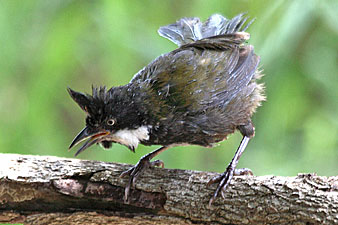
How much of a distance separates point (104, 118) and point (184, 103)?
23.7 inches

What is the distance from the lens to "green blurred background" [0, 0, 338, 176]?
411 centimetres

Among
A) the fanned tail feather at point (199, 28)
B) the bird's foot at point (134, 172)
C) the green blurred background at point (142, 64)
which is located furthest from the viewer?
the fanned tail feather at point (199, 28)

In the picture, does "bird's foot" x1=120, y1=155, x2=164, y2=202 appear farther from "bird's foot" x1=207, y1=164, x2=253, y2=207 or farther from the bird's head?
"bird's foot" x1=207, y1=164, x2=253, y2=207

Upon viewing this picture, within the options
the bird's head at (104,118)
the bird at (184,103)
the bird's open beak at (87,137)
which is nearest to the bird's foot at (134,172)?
the bird at (184,103)

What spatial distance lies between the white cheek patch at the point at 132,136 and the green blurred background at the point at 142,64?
38.7 inches

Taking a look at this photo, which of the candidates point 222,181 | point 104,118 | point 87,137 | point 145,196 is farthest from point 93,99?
point 222,181

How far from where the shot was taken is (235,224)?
296cm

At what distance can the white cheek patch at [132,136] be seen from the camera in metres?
3.42

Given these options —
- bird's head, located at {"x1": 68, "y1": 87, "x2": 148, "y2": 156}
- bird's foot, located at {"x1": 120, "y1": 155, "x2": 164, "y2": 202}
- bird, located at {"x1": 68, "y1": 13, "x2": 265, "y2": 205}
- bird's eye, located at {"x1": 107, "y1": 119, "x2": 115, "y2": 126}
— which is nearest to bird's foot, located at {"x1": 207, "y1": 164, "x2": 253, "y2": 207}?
bird, located at {"x1": 68, "y1": 13, "x2": 265, "y2": 205}

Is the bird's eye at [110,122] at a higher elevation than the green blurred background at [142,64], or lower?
lower

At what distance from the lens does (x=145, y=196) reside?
10.5 feet

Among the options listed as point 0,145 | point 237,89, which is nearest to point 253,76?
point 237,89

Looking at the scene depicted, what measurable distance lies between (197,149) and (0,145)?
185 cm

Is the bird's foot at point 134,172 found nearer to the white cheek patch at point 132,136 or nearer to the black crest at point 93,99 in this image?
the white cheek patch at point 132,136
